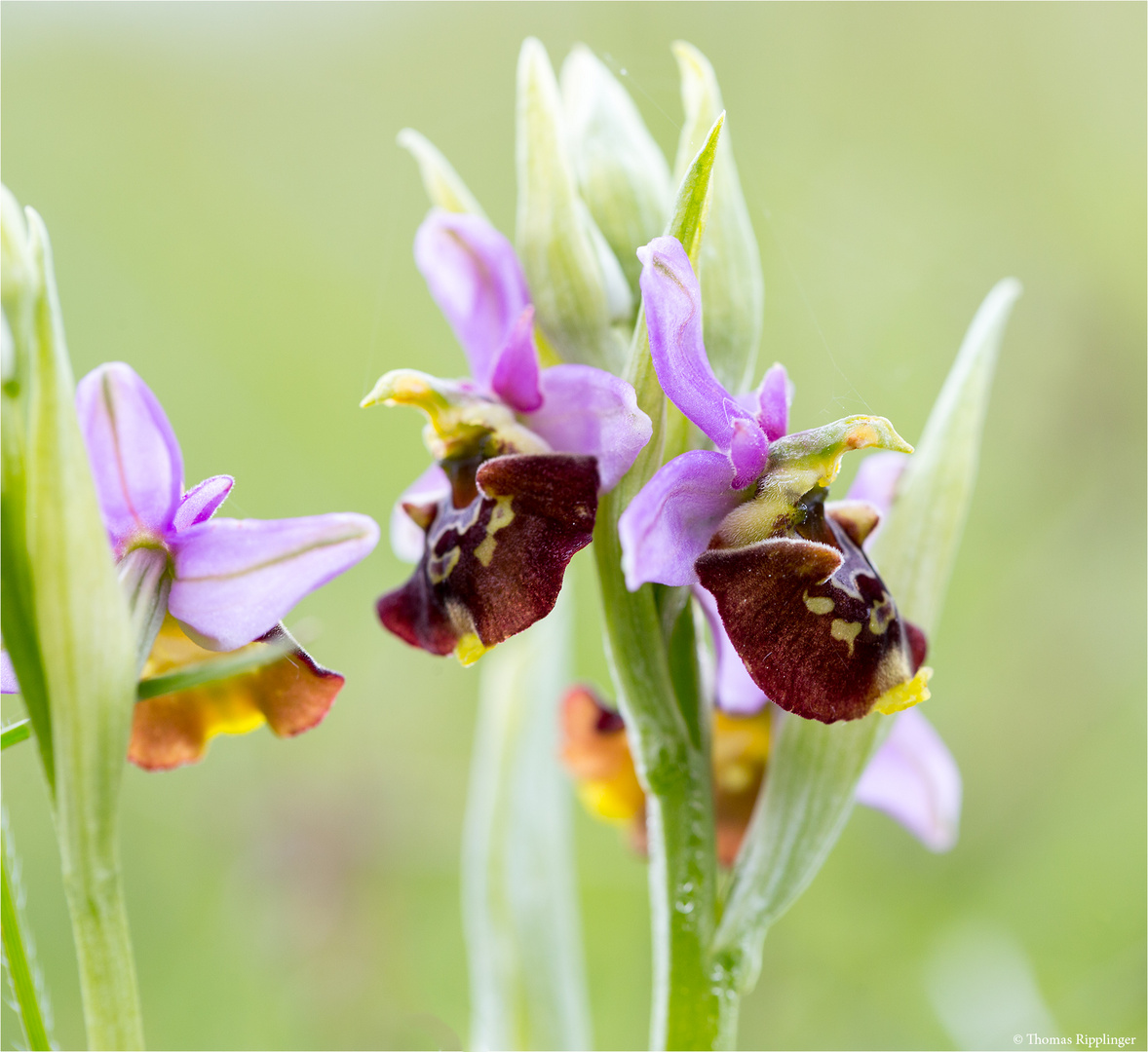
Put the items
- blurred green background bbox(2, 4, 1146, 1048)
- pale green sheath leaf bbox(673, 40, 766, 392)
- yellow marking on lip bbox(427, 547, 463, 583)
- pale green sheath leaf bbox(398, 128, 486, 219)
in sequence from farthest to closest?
1. blurred green background bbox(2, 4, 1146, 1048)
2. pale green sheath leaf bbox(398, 128, 486, 219)
3. pale green sheath leaf bbox(673, 40, 766, 392)
4. yellow marking on lip bbox(427, 547, 463, 583)

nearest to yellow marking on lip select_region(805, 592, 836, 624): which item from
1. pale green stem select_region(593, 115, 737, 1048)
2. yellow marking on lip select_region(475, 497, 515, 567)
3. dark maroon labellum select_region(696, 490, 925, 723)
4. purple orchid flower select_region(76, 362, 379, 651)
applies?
dark maroon labellum select_region(696, 490, 925, 723)

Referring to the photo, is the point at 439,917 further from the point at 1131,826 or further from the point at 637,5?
the point at 637,5

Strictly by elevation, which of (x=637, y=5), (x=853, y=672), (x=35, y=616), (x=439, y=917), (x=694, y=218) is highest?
(x=637, y=5)

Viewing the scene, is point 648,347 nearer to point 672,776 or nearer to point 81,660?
point 672,776

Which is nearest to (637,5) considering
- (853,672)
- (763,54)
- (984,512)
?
(763,54)

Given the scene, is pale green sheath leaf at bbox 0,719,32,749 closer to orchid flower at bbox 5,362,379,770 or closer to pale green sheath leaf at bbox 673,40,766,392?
orchid flower at bbox 5,362,379,770

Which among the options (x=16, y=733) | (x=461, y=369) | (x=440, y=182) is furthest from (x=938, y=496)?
(x=461, y=369)
